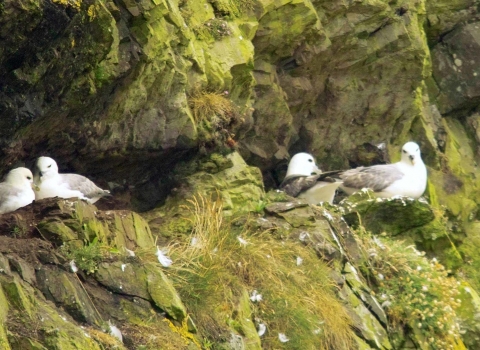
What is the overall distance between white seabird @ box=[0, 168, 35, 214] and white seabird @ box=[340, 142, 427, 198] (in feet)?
15.7

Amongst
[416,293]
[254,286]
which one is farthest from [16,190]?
[416,293]

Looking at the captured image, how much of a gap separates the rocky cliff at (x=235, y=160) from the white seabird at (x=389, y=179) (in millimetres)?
490

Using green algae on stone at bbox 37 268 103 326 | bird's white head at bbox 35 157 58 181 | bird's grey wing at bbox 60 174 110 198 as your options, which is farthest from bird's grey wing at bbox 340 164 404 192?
green algae on stone at bbox 37 268 103 326

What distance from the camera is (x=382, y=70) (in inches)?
593

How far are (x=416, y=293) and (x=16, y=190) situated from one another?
13.7ft

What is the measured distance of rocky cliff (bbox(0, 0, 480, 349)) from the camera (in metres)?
8.42

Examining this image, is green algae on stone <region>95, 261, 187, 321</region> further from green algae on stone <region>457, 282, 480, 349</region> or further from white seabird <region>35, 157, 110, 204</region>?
green algae on stone <region>457, 282, 480, 349</region>

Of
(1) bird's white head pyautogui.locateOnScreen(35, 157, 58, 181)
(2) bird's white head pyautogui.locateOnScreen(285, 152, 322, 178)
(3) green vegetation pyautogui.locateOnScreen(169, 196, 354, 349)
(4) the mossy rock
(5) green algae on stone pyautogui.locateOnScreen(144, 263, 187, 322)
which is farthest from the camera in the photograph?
(2) bird's white head pyautogui.locateOnScreen(285, 152, 322, 178)

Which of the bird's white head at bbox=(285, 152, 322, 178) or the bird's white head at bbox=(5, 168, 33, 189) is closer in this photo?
the bird's white head at bbox=(5, 168, 33, 189)

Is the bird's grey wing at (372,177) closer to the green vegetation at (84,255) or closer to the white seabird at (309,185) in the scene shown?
the white seabird at (309,185)

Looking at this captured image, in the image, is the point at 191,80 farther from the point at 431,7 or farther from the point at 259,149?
the point at 431,7

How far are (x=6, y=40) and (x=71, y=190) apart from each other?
2296mm

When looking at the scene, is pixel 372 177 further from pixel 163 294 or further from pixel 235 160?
pixel 163 294

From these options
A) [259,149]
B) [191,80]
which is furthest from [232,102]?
[259,149]
